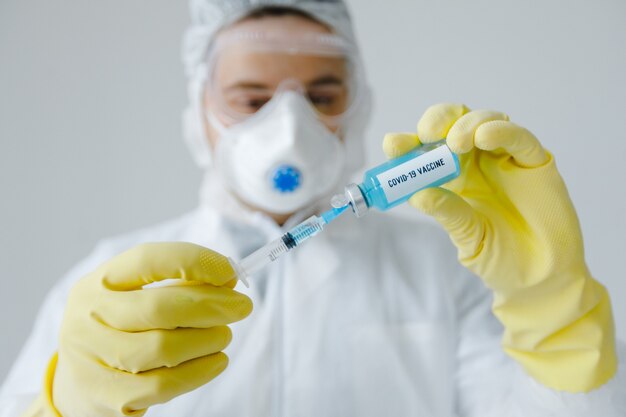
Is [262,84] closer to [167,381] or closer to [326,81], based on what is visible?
[326,81]

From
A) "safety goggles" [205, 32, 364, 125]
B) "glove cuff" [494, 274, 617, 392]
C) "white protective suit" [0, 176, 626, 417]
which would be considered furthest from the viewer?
"safety goggles" [205, 32, 364, 125]

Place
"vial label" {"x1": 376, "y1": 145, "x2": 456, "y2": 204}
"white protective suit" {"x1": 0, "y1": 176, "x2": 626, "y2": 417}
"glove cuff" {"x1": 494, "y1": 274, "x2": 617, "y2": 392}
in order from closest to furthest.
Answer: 1. "vial label" {"x1": 376, "y1": 145, "x2": 456, "y2": 204}
2. "glove cuff" {"x1": 494, "y1": 274, "x2": 617, "y2": 392}
3. "white protective suit" {"x1": 0, "y1": 176, "x2": 626, "y2": 417}

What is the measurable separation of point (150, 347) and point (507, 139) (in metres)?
0.68

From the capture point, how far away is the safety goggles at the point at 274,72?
4.44ft

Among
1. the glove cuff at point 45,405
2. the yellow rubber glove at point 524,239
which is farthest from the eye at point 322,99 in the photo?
the glove cuff at point 45,405

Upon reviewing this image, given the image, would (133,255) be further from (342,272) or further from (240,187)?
(342,272)

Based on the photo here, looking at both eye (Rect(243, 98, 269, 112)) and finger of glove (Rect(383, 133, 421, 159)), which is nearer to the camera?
finger of glove (Rect(383, 133, 421, 159))

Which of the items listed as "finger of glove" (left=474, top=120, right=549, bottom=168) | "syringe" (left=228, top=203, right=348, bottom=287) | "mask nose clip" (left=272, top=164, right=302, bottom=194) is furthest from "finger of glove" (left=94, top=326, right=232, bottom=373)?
"finger of glove" (left=474, top=120, right=549, bottom=168)

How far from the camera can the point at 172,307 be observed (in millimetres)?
891

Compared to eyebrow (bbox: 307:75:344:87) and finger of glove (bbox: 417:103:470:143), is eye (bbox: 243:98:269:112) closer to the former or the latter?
eyebrow (bbox: 307:75:344:87)

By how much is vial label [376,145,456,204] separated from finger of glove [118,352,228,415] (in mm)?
446

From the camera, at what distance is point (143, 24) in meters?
1.93

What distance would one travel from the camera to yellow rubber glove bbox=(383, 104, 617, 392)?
2.92 ft

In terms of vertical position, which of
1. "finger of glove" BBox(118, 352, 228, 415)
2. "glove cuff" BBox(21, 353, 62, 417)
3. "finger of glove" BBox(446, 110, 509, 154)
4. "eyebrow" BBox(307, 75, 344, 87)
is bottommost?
"finger of glove" BBox(118, 352, 228, 415)
